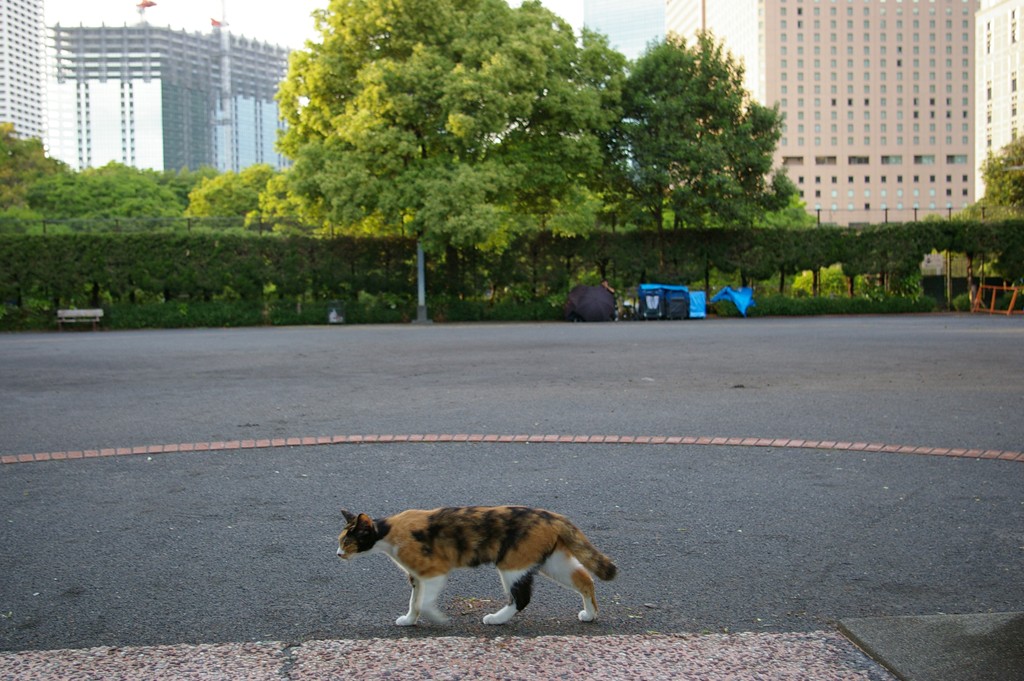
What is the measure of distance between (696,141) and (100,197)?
51.4m

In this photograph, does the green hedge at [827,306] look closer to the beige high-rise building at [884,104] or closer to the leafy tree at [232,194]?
the leafy tree at [232,194]

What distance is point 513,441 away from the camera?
7.99 metres

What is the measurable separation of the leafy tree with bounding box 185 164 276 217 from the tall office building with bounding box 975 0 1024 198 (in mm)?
109197

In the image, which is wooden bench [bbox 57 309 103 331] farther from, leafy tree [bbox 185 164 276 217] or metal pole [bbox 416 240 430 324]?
leafy tree [bbox 185 164 276 217]

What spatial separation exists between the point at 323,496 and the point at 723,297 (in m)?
26.9

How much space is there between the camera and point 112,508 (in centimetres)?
588

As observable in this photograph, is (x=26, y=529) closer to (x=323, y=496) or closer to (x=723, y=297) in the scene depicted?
(x=323, y=496)

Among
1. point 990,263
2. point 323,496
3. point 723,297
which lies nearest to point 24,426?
point 323,496

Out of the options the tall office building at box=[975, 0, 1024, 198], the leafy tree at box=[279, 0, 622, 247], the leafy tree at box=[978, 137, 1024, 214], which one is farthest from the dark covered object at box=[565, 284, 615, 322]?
the tall office building at box=[975, 0, 1024, 198]

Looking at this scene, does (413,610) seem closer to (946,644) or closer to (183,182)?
(946,644)

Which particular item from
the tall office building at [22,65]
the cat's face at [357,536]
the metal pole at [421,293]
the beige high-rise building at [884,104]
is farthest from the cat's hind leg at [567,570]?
the beige high-rise building at [884,104]

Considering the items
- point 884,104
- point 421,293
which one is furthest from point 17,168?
point 884,104

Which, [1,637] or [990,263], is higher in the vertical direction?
[990,263]

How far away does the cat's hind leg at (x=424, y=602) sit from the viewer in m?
3.63
